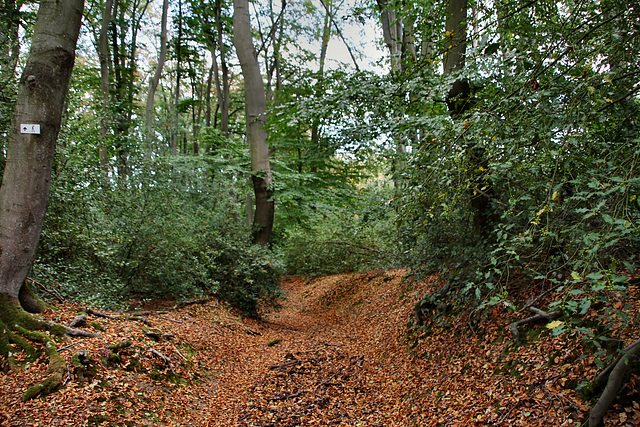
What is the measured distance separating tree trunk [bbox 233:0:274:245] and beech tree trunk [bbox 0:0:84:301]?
5.78 m

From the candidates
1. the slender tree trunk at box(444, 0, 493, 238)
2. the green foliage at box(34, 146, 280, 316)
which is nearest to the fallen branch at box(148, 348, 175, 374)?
the green foliage at box(34, 146, 280, 316)

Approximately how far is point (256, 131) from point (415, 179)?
7061mm

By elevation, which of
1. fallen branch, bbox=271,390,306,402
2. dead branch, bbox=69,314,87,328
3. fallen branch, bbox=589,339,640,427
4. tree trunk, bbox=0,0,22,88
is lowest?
fallen branch, bbox=271,390,306,402

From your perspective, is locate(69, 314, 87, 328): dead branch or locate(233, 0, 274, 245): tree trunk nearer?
locate(69, 314, 87, 328): dead branch

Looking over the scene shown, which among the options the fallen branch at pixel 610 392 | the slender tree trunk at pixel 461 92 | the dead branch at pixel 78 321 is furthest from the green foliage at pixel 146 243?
the fallen branch at pixel 610 392

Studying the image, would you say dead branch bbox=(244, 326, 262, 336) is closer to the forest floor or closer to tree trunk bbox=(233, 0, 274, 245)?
the forest floor

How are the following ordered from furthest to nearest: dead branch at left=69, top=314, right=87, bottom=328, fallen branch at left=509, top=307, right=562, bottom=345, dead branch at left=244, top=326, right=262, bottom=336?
1. dead branch at left=244, top=326, right=262, bottom=336
2. dead branch at left=69, top=314, right=87, bottom=328
3. fallen branch at left=509, top=307, right=562, bottom=345

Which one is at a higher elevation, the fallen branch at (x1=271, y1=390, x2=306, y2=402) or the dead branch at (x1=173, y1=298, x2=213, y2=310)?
the dead branch at (x1=173, y1=298, x2=213, y2=310)

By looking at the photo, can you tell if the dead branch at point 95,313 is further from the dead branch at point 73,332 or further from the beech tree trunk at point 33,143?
the beech tree trunk at point 33,143

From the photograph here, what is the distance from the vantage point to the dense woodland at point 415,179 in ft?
8.68

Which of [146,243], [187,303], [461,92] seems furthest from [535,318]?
[146,243]

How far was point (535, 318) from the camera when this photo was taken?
154 inches

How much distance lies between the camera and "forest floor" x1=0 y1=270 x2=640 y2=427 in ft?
10.1

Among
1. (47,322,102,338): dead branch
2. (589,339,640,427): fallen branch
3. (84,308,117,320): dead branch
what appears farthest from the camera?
(84,308,117,320): dead branch
